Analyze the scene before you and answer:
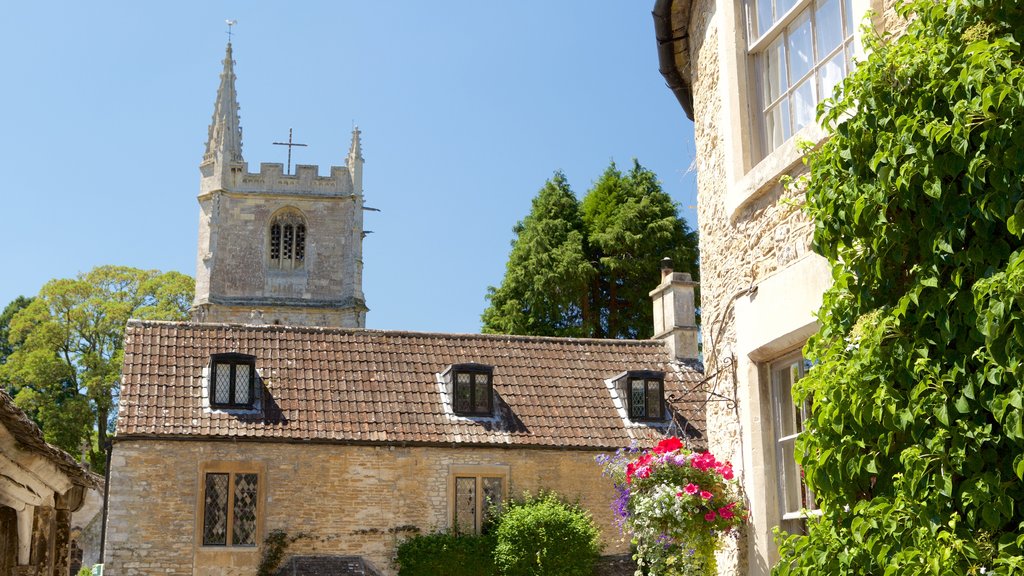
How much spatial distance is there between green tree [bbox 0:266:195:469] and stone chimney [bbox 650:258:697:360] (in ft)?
94.5

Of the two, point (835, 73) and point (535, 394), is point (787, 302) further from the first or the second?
point (535, 394)

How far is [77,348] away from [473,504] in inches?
1305

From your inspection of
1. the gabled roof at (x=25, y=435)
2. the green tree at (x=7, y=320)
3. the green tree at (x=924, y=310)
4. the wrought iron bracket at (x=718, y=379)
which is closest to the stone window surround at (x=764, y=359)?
the wrought iron bracket at (x=718, y=379)

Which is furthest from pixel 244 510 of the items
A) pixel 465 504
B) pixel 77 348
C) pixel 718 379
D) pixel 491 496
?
pixel 77 348

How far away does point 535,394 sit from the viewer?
22469mm

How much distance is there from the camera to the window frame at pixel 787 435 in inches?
282

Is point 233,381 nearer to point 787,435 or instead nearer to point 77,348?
point 787,435

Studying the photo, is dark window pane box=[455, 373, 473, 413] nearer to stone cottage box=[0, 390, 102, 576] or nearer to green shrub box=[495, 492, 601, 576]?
green shrub box=[495, 492, 601, 576]

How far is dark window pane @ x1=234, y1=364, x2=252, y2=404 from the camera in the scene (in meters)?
20.9

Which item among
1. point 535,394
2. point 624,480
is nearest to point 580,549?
point 535,394

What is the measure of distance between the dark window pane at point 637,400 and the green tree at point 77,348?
29.3m

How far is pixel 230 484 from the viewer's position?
20.0 meters

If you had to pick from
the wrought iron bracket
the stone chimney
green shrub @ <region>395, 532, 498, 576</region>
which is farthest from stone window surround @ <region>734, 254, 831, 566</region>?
the stone chimney

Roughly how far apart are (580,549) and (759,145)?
44.6 ft
